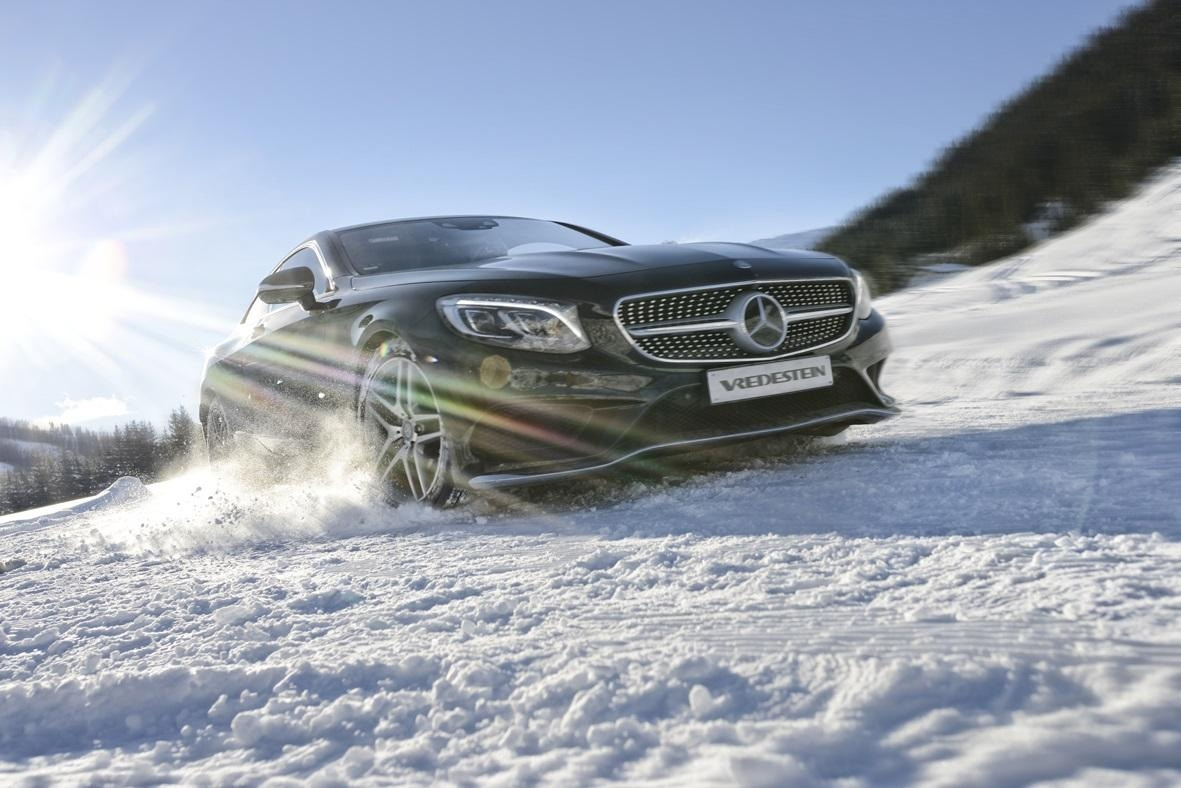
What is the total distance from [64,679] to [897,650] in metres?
1.59

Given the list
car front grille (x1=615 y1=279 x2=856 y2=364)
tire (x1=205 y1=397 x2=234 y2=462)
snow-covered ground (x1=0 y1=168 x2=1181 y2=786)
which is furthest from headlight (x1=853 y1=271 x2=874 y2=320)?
tire (x1=205 y1=397 x2=234 y2=462)

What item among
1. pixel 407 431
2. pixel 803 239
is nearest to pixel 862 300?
pixel 407 431

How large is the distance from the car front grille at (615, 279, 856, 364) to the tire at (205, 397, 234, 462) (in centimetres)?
335

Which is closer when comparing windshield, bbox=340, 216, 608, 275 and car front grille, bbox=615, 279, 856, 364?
car front grille, bbox=615, 279, 856, 364

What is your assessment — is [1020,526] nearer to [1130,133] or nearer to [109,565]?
[109,565]

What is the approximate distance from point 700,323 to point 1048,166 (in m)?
10.4

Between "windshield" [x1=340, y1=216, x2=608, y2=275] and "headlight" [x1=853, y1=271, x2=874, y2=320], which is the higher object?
"windshield" [x1=340, y1=216, x2=608, y2=275]

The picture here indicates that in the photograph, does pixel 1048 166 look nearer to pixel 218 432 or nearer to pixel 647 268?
pixel 218 432

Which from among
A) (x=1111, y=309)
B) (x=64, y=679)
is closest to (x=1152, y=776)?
(x=64, y=679)

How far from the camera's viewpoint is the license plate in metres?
3.31

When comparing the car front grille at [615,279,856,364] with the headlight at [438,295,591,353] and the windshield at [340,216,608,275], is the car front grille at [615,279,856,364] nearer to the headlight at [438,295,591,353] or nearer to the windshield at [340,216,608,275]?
the headlight at [438,295,591,353]

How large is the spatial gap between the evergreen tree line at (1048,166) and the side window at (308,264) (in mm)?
7177

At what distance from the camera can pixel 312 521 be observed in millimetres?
3721

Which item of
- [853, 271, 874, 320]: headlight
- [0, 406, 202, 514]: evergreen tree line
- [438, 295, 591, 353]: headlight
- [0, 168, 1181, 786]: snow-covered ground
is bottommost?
[0, 406, 202, 514]: evergreen tree line
